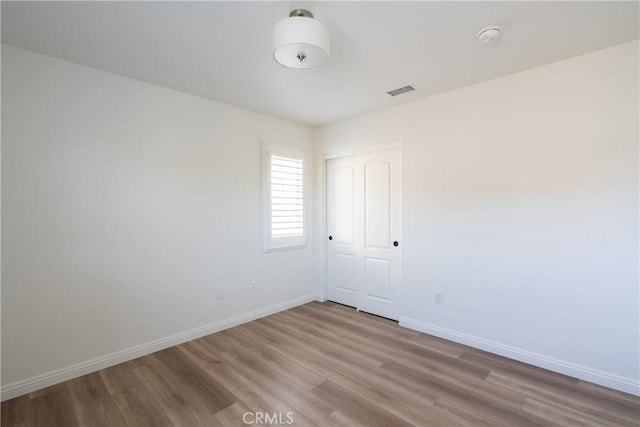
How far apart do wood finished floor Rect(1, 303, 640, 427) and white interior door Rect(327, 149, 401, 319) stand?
916 millimetres

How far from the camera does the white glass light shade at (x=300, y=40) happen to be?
5.64 feet

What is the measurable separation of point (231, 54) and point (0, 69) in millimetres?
1658

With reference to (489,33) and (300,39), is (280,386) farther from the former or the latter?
(489,33)

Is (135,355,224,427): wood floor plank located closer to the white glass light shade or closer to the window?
the window

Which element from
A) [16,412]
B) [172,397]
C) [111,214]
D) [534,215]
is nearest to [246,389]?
[172,397]

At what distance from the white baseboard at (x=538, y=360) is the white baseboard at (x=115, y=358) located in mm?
2045

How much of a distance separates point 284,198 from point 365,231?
3.90 feet

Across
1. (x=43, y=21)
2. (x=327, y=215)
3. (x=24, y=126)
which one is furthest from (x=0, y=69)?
(x=327, y=215)

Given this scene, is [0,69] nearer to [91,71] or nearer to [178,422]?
[91,71]

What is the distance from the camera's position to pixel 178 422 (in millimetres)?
1891

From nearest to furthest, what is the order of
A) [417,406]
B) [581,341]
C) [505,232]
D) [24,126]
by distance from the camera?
[417,406] → [24,126] → [581,341] → [505,232]

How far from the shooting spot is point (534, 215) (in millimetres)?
2570

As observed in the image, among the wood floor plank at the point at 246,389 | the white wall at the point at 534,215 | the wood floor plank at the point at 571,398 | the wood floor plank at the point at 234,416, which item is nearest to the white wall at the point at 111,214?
the wood floor plank at the point at 246,389

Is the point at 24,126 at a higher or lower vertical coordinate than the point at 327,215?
higher
